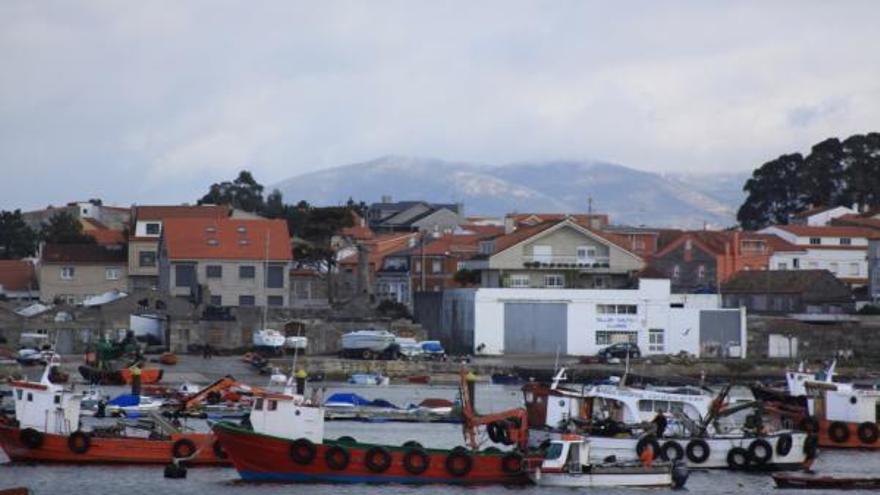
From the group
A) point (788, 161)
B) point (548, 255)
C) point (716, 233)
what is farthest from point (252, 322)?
point (788, 161)

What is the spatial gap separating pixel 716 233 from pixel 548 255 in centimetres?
2762

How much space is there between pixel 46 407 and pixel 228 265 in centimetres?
5004

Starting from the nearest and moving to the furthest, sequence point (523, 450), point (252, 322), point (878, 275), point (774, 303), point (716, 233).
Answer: point (523, 450) < point (252, 322) < point (774, 303) < point (878, 275) < point (716, 233)

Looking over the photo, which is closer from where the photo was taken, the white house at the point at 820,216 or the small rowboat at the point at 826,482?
the small rowboat at the point at 826,482

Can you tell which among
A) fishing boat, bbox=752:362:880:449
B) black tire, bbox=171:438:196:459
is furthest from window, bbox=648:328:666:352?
black tire, bbox=171:438:196:459

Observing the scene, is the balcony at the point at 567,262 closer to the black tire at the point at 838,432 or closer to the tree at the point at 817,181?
the black tire at the point at 838,432

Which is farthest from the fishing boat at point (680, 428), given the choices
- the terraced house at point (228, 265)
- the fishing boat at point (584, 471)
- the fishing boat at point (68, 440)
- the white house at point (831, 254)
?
the white house at point (831, 254)

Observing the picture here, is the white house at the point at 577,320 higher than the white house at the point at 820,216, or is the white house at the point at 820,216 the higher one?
the white house at the point at 820,216

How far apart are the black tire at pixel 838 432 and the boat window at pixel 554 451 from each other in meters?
14.9

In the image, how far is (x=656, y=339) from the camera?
91.0m

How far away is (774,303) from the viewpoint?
102 m

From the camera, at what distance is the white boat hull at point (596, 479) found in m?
42.6

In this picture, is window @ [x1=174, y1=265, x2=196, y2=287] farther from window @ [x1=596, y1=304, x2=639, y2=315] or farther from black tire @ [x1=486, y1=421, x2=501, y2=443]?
black tire @ [x1=486, y1=421, x2=501, y2=443]

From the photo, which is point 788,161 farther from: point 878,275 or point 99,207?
point 99,207
